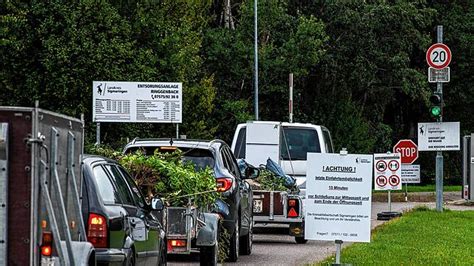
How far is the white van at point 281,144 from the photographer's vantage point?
27.3m

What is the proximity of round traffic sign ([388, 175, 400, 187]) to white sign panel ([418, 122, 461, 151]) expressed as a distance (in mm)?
1407

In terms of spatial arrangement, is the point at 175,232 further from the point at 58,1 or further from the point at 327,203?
the point at 58,1

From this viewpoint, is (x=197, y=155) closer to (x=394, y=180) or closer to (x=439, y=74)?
(x=439, y=74)

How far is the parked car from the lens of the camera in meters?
12.2

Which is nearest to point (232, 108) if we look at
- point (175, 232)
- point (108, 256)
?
point (175, 232)

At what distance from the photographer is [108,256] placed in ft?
39.5

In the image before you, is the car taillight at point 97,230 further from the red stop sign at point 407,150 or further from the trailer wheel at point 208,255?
the red stop sign at point 407,150

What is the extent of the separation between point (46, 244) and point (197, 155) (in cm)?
937

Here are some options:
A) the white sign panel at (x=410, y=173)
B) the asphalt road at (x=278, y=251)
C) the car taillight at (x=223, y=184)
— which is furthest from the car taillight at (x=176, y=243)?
the white sign panel at (x=410, y=173)

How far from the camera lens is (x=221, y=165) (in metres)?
19.1

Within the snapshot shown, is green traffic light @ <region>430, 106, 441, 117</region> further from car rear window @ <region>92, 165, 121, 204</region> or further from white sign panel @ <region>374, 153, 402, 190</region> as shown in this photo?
car rear window @ <region>92, 165, 121, 204</region>

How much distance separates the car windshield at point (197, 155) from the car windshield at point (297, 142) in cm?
924

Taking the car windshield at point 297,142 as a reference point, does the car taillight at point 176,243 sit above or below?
below

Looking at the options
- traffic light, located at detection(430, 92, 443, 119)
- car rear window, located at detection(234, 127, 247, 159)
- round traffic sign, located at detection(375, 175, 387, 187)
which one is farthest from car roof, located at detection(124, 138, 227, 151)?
round traffic sign, located at detection(375, 175, 387, 187)
